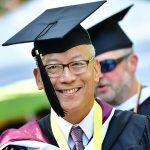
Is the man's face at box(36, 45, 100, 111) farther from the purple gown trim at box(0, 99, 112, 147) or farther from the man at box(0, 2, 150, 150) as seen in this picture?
the purple gown trim at box(0, 99, 112, 147)

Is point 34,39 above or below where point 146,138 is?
above

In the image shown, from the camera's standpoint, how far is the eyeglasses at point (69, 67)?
5012mm

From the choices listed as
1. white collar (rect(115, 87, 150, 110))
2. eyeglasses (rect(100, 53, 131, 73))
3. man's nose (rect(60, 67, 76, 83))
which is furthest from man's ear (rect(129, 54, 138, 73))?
man's nose (rect(60, 67, 76, 83))

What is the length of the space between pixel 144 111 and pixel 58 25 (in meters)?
2.30

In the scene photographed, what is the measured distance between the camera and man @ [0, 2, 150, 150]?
5.05m

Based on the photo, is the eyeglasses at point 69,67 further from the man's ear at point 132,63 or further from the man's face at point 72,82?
the man's ear at point 132,63

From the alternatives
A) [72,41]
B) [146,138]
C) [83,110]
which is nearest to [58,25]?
[72,41]

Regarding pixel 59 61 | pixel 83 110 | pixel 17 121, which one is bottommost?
pixel 17 121

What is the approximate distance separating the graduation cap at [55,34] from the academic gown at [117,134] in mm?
273

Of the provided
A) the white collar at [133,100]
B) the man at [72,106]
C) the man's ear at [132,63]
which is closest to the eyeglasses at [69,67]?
the man at [72,106]

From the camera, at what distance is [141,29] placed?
11797 millimetres

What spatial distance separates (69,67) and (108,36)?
3339 millimetres

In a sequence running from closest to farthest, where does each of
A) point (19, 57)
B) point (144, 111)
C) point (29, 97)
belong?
1. point (144, 111)
2. point (29, 97)
3. point (19, 57)

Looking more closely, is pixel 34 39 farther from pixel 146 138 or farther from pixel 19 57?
pixel 19 57
